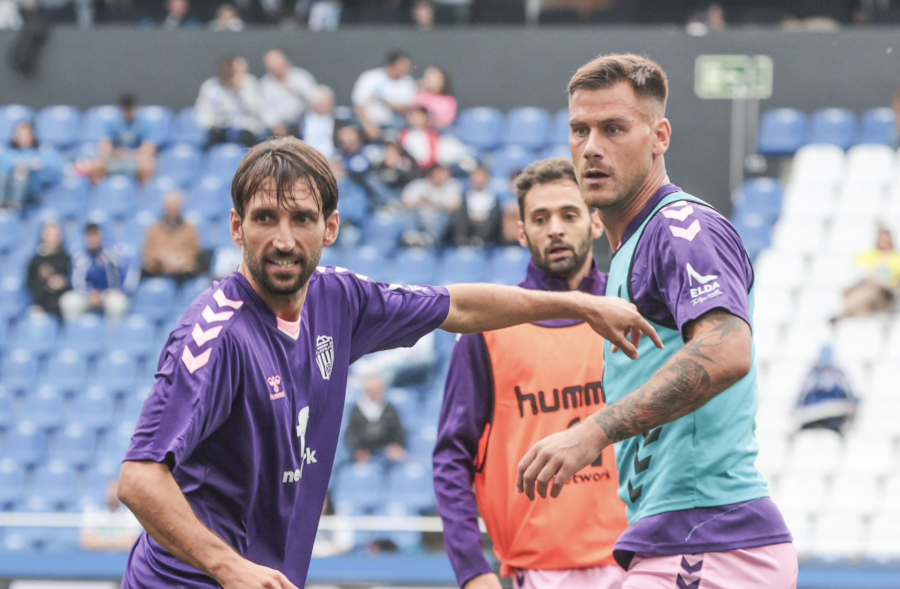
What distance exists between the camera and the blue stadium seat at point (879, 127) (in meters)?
15.0

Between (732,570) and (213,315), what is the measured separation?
1.62m

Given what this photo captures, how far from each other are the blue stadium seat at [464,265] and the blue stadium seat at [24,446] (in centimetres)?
446

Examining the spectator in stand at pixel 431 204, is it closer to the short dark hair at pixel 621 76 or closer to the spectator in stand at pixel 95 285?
the spectator in stand at pixel 95 285

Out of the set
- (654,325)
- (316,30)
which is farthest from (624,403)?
(316,30)

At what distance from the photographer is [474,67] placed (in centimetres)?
1664

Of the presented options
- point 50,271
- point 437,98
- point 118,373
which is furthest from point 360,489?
point 437,98

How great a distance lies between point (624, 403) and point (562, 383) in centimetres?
164

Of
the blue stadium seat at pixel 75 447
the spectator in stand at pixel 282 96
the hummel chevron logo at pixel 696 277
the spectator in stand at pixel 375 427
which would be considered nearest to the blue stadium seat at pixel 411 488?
the spectator in stand at pixel 375 427

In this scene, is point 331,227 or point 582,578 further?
point 582,578

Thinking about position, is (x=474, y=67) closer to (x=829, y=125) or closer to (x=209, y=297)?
(x=829, y=125)

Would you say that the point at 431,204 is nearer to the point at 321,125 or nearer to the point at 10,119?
the point at 321,125

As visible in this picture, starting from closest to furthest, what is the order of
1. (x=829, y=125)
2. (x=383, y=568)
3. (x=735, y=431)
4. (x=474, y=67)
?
(x=735, y=431)
(x=383, y=568)
(x=829, y=125)
(x=474, y=67)

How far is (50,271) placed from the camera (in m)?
13.8

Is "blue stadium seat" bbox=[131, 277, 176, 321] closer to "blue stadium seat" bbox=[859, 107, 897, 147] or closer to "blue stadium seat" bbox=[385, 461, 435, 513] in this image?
"blue stadium seat" bbox=[385, 461, 435, 513]
